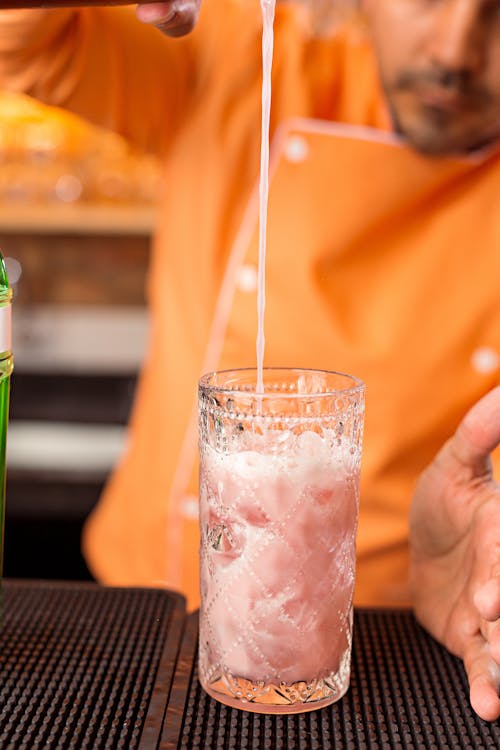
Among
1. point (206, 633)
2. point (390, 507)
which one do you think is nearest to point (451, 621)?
point (206, 633)

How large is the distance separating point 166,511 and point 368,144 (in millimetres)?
759

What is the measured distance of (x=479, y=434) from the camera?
829mm

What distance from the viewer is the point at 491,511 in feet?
2.70

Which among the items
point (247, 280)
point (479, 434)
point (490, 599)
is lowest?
point (490, 599)

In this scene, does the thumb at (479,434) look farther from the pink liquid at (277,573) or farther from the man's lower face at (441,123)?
the man's lower face at (441,123)

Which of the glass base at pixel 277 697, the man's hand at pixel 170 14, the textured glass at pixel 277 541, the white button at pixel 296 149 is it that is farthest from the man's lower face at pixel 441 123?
the glass base at pixel 277 697

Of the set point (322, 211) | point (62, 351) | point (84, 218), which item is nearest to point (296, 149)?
point (322, 211)

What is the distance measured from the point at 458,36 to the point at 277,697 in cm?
107

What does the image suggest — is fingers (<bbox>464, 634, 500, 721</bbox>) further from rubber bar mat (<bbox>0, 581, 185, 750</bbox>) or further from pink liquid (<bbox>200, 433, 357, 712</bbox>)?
rubber bar mat (<bbox>0, 581, 185, 750</bbox>)

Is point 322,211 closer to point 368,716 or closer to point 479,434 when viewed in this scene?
point 479,434

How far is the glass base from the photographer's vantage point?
0.72 m

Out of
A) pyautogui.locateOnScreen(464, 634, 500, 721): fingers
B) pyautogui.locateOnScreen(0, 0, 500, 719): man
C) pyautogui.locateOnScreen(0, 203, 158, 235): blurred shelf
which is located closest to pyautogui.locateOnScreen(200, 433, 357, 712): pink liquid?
pyautogui.locateOnScreen(464, 634, 500, 721): fingers

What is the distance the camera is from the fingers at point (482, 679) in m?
0.71

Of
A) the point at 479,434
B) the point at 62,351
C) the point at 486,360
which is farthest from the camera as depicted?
the point at 62,351
